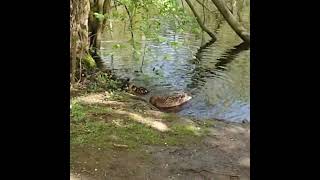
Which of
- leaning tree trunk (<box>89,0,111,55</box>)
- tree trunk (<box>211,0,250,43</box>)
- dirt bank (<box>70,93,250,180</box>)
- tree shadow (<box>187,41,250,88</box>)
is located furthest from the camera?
tree trunk (<box>211,0,250,43</box>)

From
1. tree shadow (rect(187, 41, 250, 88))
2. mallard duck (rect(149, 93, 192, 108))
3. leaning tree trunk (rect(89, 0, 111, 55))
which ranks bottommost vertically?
mallard duck (rect(149, 93, 192, 108))

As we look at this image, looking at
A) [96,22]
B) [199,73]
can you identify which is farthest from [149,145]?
[96,22]

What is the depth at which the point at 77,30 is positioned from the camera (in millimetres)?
9203

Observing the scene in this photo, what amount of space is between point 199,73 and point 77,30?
480cm

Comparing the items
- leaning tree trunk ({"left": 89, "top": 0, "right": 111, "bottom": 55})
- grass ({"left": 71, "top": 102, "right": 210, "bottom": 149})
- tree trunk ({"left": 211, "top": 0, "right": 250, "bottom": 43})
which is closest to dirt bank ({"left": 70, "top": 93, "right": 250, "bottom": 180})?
grass ({"left": 71, "top": 102, "right": 210, "bottom": 149})

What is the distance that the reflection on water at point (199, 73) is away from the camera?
32.6 feet

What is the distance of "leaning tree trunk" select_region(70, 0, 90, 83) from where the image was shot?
830cm

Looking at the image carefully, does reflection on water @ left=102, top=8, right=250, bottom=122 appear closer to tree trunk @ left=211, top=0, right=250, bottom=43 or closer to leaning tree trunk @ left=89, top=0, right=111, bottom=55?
leaning tree trunk @ left=89, top=0, right=111, bottom=55

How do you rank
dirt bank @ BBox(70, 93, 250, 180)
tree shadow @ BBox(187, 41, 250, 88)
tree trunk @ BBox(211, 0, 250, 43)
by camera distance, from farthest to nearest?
tree trunk @ BBox(211, 0, 250, 43) < tree shadow @ BBox(187, 41, 250, 88) < dirt bank @ BBox(70, 93, 250, 180)

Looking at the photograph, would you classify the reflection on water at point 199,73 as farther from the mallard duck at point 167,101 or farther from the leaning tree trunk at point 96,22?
the leaning tree trunk at point 96,22

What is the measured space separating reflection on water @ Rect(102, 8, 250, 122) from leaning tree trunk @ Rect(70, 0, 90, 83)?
108cm
